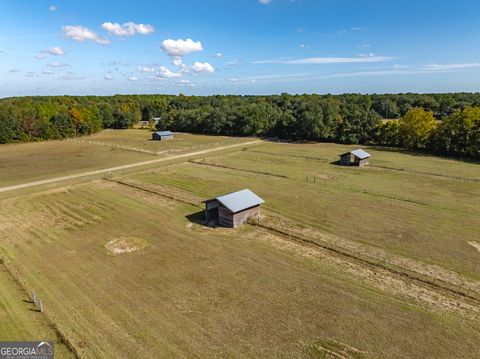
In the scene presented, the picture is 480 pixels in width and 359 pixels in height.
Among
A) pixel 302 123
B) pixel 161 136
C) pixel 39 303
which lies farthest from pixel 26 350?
pixel 161 136

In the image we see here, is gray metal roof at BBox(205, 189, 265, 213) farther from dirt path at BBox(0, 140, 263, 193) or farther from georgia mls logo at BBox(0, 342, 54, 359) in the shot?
dirt path at BBox(0, 140, 263, 193)

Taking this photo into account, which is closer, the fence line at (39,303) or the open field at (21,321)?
the fence line at (39,303)

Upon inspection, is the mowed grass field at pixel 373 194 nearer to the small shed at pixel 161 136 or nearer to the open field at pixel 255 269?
the open field at pixel 255 269

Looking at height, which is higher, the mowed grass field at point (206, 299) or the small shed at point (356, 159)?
the small shed at point (356, 159)

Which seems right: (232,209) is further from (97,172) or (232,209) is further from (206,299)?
(97,172)

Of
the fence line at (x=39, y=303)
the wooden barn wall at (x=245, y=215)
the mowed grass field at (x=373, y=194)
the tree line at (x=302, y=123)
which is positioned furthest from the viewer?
the tree line at (x=302, y=123)

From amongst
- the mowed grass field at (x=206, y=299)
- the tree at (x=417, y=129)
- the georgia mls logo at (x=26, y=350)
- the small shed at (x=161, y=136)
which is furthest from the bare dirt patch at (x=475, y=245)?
the small shed at (x=161, y=136)

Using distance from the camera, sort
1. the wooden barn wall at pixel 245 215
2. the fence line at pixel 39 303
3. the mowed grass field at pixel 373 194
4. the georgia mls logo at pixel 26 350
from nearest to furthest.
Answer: the georgia mls logo at pixel 26 350 → the fence line at pixel 39 303 → the mowed grass field at pixel 373 194 → the wooden barn wall at pixel 245 215

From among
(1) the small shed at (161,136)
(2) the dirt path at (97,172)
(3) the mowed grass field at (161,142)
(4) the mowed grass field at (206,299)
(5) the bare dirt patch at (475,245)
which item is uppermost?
(1) the small shed at (161,136)
